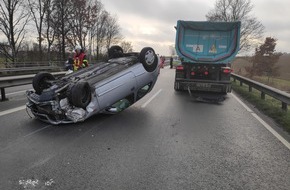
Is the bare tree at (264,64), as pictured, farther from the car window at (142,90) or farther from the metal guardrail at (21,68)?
the car window at (142,90)

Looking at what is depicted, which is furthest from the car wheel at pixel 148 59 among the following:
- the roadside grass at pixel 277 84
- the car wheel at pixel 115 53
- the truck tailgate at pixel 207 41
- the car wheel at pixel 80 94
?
the roadside grass at pixel 277 84

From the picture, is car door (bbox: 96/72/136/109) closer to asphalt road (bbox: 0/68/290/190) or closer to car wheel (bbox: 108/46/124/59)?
asphalt road (bbox: 0/68/290/190)

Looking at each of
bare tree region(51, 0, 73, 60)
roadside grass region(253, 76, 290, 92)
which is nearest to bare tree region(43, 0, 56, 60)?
bare tree region(51, 0, 73, 60)

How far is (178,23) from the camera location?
13.3m

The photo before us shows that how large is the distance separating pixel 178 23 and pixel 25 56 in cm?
3231

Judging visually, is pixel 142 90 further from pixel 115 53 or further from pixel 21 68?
pixel 21 68

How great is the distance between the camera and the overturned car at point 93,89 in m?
6.27

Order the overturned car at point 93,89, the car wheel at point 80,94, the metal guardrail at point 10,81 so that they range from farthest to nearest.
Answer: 1. the metal guardrail at point 10,81
2. the overturned car at point 93,89
3. the car wheel at point 80,94

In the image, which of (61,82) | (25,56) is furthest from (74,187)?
(25,56)

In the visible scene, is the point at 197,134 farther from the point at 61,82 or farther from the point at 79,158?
the point at 61,82

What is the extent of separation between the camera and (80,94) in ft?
20.0

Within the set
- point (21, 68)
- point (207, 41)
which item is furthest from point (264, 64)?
point (207, 41)

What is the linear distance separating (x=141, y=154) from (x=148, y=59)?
3997mm

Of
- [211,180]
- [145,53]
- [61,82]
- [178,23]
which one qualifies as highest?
[178,23]
